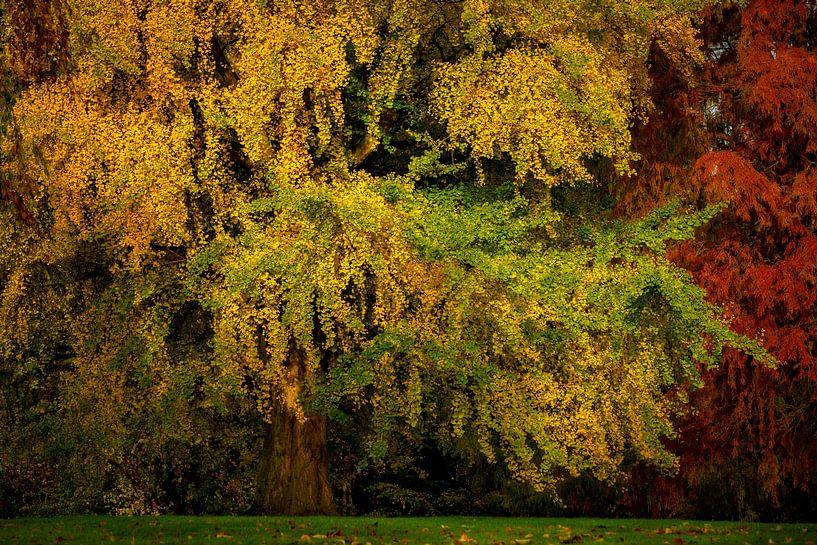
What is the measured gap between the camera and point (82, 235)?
1628 cm

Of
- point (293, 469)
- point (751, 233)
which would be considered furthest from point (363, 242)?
point (751, 233)

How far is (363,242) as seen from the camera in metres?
15.6

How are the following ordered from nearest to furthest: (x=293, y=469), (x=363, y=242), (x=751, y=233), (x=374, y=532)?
1. (x=374, y=532)
2. (x=363, y=242)
3. (x=293, y=469)
4. (x=751, y=233)

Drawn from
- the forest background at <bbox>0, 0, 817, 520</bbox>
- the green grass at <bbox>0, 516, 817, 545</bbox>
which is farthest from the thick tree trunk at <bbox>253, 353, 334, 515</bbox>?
the green grass at <bbox>0, 516, 817, 545</bbox>

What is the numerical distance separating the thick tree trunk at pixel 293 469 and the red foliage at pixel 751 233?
7.10 metres

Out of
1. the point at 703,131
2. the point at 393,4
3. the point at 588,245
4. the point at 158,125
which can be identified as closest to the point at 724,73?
the point at 703,131

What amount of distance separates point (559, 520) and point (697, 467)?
4.92 m

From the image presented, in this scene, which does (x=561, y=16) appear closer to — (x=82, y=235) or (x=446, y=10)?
(x=446, y=10)

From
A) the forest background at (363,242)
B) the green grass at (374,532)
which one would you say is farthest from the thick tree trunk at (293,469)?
the green grass at (374,532)

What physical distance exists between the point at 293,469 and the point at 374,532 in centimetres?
432

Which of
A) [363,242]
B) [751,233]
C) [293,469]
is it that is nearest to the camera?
[363,242]

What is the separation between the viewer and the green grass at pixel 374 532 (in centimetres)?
1342

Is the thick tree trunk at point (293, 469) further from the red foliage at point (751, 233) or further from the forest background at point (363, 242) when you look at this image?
the red foliage at point (751, 233)

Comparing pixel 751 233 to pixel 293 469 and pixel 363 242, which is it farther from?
pixel 293 469
